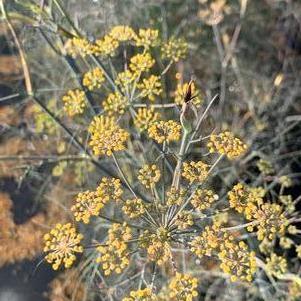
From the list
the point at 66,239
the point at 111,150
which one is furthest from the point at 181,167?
the point at 66,239

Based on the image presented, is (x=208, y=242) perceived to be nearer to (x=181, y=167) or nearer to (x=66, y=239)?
(x=181, y=167)

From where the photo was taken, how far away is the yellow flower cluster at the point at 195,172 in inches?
72.9

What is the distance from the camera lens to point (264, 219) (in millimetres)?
1823

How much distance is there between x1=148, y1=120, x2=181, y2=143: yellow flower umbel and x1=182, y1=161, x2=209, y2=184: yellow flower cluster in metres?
0.12

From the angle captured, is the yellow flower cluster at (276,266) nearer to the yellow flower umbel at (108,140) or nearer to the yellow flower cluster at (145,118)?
the yellow flower cluster at (145,118)

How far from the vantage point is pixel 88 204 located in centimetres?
187

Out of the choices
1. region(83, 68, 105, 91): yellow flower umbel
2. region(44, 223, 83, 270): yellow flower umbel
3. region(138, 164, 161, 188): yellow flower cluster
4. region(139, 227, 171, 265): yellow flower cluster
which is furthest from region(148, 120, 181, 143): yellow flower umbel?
region(83, 68, 105, 91): yellow flower umbel

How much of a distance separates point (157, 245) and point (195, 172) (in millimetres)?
310

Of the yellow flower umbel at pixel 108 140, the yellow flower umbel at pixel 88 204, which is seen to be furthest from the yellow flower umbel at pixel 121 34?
the yellow flower umbel at pixel 88 204

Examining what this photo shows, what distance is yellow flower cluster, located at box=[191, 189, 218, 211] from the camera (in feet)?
6.10

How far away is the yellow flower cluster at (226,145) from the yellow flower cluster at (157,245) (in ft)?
1.23

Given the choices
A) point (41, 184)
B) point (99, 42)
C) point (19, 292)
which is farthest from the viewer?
point (41, 184)

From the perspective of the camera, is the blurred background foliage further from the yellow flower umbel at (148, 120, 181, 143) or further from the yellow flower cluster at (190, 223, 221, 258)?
the yellow flower cluster at (190, 223, 221, 258)

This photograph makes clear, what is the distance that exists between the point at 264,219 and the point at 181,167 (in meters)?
0.37
